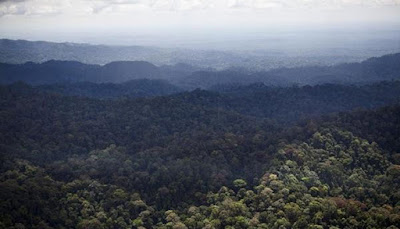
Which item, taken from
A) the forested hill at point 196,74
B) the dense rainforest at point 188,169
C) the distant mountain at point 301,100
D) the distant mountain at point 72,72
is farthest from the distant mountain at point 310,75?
the dense rainforest at point 188,169

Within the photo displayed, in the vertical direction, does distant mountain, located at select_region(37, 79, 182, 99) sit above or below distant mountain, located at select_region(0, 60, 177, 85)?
below

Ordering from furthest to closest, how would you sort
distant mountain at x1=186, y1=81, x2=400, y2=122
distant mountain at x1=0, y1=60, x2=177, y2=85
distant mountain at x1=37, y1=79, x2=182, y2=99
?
distant mountain at x1=0, y1=60, x2=177, y2=85 < distant mountain at x1=37, y1=79, x2=182, y2=99 < distant mountain at x1=186, y1=81, x2=400, y2=122

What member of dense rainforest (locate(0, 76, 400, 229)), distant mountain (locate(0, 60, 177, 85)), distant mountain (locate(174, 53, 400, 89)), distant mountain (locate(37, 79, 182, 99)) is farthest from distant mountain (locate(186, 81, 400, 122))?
distant mountain (locate(0, 60, 177, 85))

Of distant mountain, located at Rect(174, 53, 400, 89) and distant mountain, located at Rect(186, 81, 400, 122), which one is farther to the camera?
distant mountain, located at Rect(174, 53, 400, 89)

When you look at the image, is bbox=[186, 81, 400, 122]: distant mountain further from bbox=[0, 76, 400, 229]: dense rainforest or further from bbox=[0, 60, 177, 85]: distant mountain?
bbox=[0, 60, 177, 85]: distant mountain

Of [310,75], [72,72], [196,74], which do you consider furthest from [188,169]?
[310,75]

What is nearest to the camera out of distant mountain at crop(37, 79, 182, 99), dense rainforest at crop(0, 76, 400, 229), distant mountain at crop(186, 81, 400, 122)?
dense rainforest at crop(0, 76, 400, 229)

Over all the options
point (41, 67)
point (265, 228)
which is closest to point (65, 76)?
point (41, 67)

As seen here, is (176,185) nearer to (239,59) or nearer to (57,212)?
(57,212)
